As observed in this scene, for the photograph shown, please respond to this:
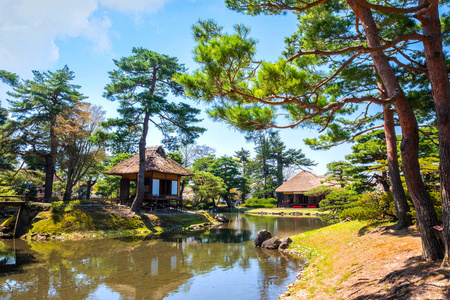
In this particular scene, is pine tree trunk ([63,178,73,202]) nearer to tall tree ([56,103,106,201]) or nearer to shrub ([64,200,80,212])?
tall tree ([56,103,106,201])

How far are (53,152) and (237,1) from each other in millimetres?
18925

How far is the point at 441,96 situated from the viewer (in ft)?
13.0

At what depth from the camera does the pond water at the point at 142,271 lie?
18.6ft

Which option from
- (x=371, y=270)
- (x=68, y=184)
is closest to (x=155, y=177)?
(x=68, y=184)

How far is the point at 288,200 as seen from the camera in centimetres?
3338

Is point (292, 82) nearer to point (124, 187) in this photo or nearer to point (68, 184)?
point (68, 184)

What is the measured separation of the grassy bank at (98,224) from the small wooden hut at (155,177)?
2.79 m

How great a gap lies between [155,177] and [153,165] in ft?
4.36

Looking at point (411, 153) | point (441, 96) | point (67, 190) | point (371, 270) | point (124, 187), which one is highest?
point (441, 96)

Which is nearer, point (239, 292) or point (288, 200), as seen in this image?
point (239, 292)

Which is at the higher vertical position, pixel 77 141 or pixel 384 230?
pixel 77 141

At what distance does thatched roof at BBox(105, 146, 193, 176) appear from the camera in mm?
18734

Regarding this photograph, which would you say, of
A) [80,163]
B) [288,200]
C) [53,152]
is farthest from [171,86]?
[288,200]

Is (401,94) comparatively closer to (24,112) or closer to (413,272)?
(413,272)
